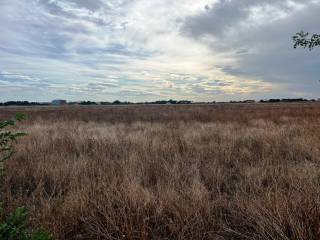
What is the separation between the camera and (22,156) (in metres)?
8.16

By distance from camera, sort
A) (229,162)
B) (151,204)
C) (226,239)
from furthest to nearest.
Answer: (229,162), (151,204), (226,239)

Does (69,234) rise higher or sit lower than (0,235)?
lower

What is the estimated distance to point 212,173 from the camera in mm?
6004

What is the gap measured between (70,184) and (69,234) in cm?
160

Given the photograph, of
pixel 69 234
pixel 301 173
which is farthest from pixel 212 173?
pixel 69 234

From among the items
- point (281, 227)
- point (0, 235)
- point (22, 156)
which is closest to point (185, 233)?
point (281, 227)

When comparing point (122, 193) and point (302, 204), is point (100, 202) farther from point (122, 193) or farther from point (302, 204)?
point (302, 204)

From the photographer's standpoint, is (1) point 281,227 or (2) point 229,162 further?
(2) point 229,162

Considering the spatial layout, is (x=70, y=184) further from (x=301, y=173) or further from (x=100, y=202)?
(x=301, y=173)

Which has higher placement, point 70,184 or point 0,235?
point 0,235

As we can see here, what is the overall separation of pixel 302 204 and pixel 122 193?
7.48ft

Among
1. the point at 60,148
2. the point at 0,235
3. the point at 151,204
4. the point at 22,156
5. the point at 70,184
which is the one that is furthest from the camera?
the point at 60,148

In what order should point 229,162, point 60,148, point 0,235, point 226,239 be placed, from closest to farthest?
point 0,235
point 226,239
point 229,162
point 60,148

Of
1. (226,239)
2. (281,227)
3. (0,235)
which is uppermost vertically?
(0,235)
